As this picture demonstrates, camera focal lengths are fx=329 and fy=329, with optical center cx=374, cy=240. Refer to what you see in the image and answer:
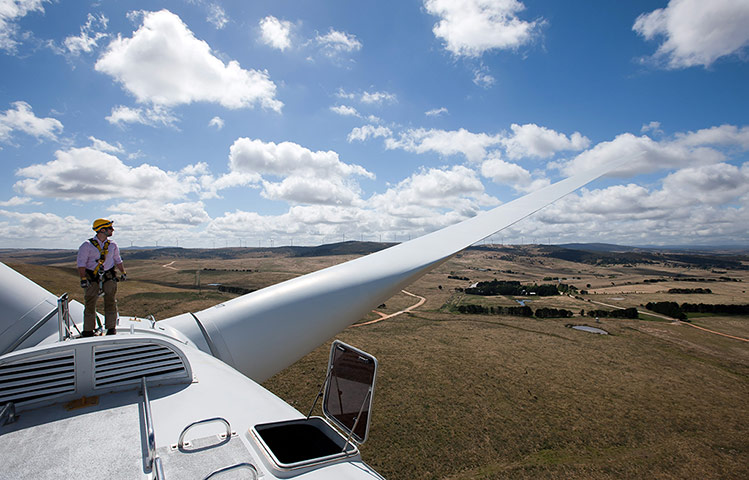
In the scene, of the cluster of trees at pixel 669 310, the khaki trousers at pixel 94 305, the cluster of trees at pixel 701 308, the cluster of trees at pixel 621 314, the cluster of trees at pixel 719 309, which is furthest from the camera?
the cluster of trees at pixel 719 309

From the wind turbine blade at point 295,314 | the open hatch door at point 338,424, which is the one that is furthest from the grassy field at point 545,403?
the open hatch door at point 338,424

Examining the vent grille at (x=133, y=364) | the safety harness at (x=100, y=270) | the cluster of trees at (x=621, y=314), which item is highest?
the safety harness at (x=100, y=270)

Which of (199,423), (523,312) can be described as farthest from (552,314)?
(199,423)

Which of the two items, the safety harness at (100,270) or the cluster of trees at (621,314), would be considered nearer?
the safety harness at (100,270)

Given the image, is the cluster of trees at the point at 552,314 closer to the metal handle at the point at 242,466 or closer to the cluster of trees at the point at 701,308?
the cluster of trees at the point at 701,308

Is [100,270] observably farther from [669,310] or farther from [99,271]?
[669,310]

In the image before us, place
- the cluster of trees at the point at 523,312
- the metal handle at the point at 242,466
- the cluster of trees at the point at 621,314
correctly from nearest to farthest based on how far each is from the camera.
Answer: the metal handle at the point at 242,466 < the cluster of trees at the point at 621,314 < the cluster of trees at the point at 523,312

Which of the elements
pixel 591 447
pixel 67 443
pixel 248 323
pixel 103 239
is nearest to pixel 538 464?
pixel 591 447

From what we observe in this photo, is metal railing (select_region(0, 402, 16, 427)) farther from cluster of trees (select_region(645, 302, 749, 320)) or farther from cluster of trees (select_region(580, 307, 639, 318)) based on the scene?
cluster of trees (select_region(645, 302, 749, 320))

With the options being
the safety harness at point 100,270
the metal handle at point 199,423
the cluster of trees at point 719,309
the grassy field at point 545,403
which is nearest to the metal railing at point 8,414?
the metal handle at point 199,423

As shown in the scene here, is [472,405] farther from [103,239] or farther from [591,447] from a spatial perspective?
[103,239]

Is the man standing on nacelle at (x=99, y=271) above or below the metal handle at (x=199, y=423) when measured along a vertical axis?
above
